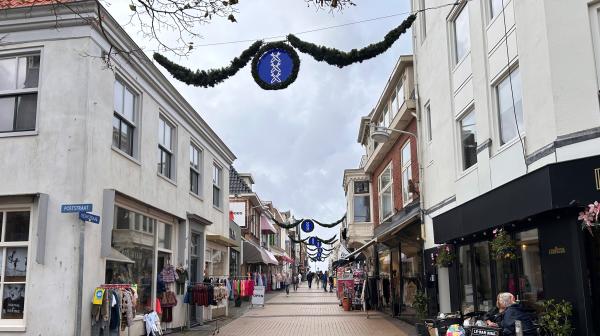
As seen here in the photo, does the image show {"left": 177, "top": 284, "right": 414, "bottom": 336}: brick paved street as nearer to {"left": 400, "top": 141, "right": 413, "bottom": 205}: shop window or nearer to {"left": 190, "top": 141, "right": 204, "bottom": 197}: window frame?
{"left": 400, "top": 141, "right": 413, "bottom": 205}: shop window

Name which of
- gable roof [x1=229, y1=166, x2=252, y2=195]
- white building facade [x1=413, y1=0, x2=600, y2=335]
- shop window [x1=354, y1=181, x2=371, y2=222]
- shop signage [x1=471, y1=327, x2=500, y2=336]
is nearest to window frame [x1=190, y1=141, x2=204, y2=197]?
white building facade [x1=413, y1=0, x2=600, y2=335]

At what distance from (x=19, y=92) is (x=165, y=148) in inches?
194

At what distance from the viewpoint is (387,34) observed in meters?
9.48

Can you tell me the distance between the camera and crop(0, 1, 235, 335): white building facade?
405 inches

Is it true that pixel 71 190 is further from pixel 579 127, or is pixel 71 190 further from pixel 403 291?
pixel 403 291

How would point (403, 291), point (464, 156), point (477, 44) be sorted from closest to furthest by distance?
1. point (477, 44)
2. point (464, 156)
3. point (403, 291)

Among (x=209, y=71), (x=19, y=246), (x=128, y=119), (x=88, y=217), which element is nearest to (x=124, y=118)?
(x=128, y=119)

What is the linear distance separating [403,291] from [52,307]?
493 inches

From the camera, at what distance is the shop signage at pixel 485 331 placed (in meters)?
8.19

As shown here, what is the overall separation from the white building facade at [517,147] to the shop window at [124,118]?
759 cm

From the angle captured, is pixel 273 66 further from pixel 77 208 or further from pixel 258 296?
pixel 258 296

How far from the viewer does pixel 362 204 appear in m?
34.2

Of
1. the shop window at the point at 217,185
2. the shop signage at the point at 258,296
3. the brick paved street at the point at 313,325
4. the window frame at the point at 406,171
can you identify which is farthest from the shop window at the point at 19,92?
the shop signage at the point at 258,296

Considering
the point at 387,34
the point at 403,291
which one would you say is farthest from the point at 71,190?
the point at 403,291
